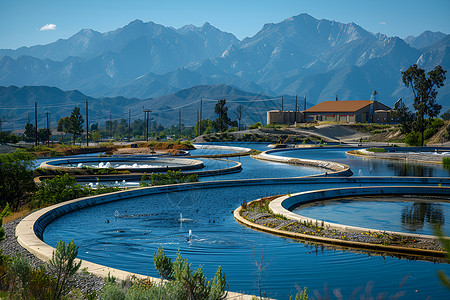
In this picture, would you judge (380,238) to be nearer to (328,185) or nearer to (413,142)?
(328,185)

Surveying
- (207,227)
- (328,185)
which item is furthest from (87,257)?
(328,185)

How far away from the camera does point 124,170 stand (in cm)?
3653

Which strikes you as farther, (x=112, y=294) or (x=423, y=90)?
(x=423, y=90)

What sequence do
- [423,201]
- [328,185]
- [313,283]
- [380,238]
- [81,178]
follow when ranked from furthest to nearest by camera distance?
[81,178], [328,185], [423,201], [380,238], [313,283]

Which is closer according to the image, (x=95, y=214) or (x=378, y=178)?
(x=95, y=214)

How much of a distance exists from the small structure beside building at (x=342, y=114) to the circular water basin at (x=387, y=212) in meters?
84.5

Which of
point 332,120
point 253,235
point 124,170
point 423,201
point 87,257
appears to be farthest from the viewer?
point 332,120

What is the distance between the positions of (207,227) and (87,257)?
5227 mm

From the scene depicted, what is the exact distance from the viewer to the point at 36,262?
447 inches

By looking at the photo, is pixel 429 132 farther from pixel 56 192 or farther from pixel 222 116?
pixel 56 192

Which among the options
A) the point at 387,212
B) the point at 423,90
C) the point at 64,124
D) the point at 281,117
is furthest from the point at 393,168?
the point at 64,124

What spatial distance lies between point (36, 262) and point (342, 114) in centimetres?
10124

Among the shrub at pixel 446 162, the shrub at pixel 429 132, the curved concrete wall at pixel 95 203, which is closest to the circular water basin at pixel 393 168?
the shrub at pixel 446 162

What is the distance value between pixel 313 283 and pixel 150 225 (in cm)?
810
